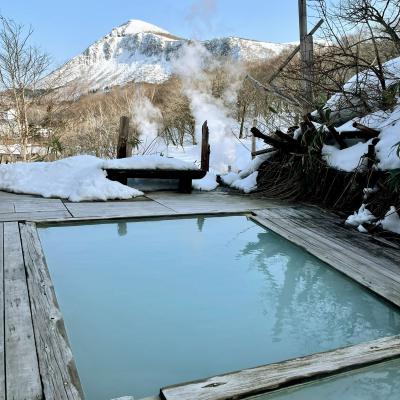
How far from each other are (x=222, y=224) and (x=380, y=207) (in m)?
1.53

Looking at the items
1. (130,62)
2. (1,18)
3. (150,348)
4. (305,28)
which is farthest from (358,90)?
(130,62)

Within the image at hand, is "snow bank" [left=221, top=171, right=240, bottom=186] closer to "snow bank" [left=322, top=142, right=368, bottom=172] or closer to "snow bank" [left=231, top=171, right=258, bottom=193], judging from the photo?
"snow bank" [left=231, top=171, right=258, bottom=193]

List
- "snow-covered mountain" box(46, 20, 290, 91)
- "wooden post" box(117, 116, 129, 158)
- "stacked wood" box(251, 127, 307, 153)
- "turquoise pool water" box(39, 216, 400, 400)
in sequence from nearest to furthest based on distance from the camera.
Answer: "turquoise pool water" box(39, 216, 400, 400) < "stacked wood" box(251, 127, 307, 153) < "wooden post" box(117, 116, 129, 158) < "snow-covered mountain" box(46, 20, 290, 91)

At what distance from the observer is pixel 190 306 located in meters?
2.25

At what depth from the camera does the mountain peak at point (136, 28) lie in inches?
4500

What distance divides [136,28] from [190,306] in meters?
131

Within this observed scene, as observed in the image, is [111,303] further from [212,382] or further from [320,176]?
[320,176]

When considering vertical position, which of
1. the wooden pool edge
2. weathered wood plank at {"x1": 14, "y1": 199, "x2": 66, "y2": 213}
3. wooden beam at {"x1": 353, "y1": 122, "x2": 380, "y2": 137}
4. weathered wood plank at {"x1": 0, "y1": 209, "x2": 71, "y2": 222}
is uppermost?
wooden beam at {"x1": 353, "y1": 122, "x2": 380, "y2": 137}

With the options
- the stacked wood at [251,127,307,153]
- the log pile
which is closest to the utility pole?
the log pile

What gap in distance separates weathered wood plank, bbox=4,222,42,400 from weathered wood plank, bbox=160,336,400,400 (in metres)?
0.46

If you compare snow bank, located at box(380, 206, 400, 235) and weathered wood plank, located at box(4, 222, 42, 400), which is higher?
snow bank, located at box(380, 206, 400, 235)

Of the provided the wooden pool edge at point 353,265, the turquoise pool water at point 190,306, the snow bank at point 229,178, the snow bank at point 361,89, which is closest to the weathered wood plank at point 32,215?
the turquoise pool water at point 190,306

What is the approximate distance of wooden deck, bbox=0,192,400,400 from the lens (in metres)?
1.43

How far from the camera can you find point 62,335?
68.4 inches
